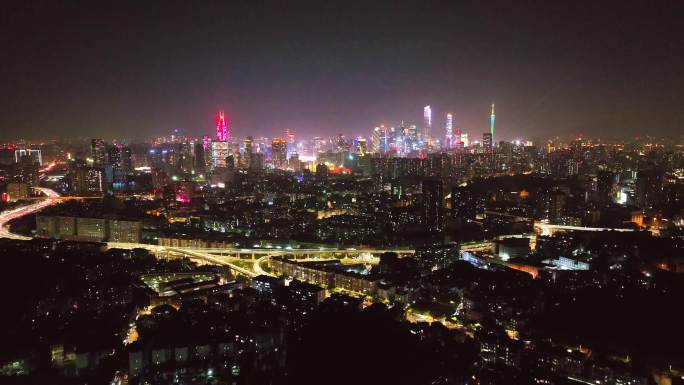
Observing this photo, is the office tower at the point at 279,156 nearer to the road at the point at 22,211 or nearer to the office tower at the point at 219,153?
the office tower at the point at 219,153

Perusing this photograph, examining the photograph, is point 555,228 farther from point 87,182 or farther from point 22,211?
point 87,182

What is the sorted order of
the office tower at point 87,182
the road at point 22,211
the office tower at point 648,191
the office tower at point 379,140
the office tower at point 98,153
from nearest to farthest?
1. the road at point 22,211
2. the office tower at point 648,191
3. the office tower at point 87,182
4. the office tower at point 98,153
5. the office tower at point 379,140

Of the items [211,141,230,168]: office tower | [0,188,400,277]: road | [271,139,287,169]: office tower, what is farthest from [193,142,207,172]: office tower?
[0,188,400,277]: road

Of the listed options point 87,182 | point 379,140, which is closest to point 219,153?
point 87,182

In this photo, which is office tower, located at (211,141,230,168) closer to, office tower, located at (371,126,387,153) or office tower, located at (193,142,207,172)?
office tower, located at (193,142,207,172)

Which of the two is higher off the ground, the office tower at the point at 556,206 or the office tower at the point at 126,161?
the office tower at the point at 126,161

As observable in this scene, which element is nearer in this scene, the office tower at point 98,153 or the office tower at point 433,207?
the office tower at point 433,207

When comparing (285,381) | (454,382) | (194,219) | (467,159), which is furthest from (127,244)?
(467,159)

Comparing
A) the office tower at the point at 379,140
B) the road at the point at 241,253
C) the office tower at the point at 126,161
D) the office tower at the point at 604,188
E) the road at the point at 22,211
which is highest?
the office tower at the point at 379,140

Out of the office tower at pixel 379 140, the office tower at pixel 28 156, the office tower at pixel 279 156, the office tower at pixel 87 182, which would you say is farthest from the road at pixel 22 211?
the office tower at pixel 379 140
